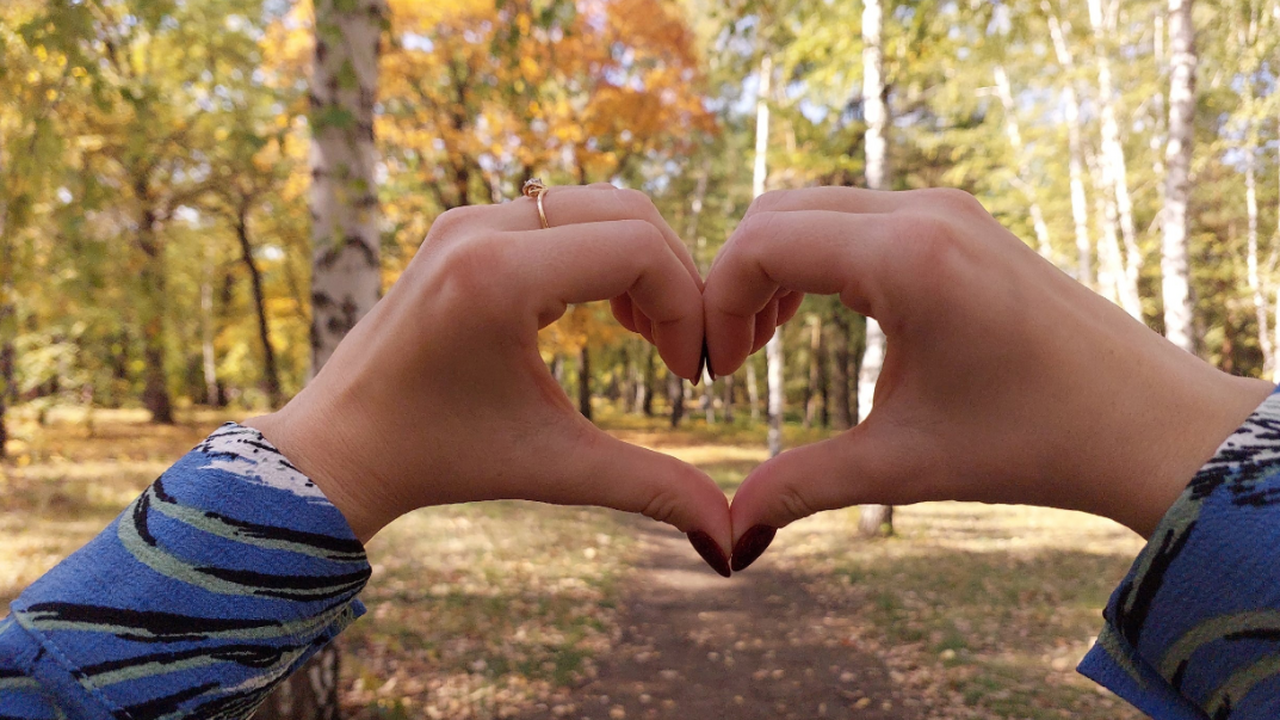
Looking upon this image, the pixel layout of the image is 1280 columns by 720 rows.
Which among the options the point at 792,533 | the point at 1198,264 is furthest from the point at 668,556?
the point at 1198,264

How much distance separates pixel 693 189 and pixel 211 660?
25.9 meters

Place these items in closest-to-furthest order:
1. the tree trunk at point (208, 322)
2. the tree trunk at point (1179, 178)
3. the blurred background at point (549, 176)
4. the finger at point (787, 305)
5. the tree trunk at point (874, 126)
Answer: the finger at point (787, 305)
the blurred background at point (549, 176)
the tree trunk at point (874, 126)
the tree trunk at point (1179, 178)
the tree trunk at point (208, 322)

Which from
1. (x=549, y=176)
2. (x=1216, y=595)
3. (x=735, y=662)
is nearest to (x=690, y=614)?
(x=735, y=662)

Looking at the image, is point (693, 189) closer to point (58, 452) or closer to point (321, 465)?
point (58, 452)

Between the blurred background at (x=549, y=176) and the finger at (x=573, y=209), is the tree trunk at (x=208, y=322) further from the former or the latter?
the finger at (x=573, y=209)

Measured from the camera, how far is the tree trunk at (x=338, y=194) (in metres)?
3.81

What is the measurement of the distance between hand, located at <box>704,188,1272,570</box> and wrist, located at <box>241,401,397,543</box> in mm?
864

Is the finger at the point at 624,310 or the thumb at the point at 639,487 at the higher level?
the finger at the point at 624,310

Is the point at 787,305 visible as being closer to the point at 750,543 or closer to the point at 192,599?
the point at 750,543

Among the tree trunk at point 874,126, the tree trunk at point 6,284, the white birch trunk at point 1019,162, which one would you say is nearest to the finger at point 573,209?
the tree trunk at point 6,284

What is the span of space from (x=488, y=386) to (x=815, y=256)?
668mm

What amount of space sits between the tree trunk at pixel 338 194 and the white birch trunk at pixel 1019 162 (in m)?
18.2

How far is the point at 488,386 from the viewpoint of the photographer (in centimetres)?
127

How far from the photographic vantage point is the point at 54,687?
3.02 feet
